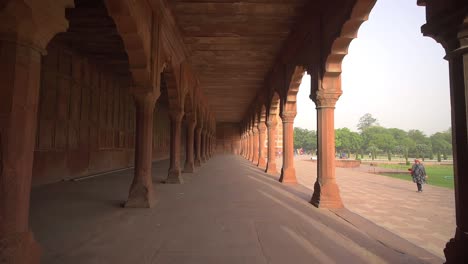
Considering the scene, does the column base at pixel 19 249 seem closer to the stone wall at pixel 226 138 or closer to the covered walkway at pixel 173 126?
the covered walkway at pixel 173 126

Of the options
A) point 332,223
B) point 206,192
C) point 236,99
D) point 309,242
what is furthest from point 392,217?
point 236,99

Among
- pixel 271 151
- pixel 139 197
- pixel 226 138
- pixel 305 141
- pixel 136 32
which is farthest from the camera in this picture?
pixel 305 141

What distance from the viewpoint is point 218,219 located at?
4.53 m

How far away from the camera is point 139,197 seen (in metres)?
5.32

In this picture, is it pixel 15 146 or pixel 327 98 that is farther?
pixel 327 98

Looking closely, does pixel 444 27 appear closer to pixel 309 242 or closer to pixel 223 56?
pixel 309 242

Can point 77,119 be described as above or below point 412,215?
above

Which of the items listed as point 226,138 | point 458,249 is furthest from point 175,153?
point 226,138

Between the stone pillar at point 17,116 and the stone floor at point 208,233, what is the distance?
0.73 meters

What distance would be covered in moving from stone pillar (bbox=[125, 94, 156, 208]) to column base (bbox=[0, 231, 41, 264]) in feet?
9.29

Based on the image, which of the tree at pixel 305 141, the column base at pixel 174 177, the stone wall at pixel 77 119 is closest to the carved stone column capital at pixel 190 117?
the stone wall at pixel 77 119

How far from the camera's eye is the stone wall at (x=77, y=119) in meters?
8.30

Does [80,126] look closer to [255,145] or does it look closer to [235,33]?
[235,33]

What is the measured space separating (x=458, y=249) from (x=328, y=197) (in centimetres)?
327
